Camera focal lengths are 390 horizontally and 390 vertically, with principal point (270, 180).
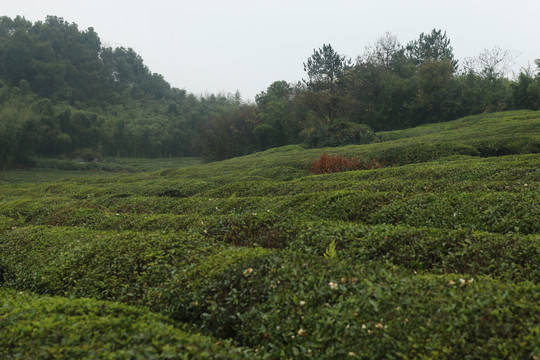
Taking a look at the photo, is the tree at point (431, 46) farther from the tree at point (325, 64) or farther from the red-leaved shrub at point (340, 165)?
the red-leaved shrub at point (340, 165)

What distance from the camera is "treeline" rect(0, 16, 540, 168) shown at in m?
38.5

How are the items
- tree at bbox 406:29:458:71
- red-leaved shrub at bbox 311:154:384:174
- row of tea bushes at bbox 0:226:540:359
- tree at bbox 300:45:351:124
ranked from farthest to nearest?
1. tree at bbox 406:29:458:71
2. tree at bbox 300:45:351:124
3. red-leaved shrub at bbox 311:154:384:174
4. row of tea bushes at bbox 0:226:540:359

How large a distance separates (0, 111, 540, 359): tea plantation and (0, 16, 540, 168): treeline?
81.1 ft

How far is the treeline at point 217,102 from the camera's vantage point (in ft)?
126

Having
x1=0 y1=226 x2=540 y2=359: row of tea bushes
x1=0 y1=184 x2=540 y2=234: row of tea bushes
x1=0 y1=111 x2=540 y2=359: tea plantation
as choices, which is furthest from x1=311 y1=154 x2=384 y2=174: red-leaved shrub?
x1=0 y1=226 x2=540 y2=359: row of tea bushes

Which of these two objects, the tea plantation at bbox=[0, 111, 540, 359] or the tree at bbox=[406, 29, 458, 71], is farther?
the tree at bbox=[406, 29, 458, 71]

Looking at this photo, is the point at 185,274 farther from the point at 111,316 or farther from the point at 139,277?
the point at 111,316

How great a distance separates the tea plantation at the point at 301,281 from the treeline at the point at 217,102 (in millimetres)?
24706

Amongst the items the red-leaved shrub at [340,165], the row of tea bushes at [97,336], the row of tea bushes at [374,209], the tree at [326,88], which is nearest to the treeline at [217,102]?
the tree at [326,88]

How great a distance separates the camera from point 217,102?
81938mm

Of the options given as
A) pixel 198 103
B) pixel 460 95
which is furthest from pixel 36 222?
pixel 198 103

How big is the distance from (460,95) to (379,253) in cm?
3997

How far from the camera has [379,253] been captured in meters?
5.46

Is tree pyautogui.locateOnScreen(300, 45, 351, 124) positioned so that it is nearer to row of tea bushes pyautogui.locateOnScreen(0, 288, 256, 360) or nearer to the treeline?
the treeline
